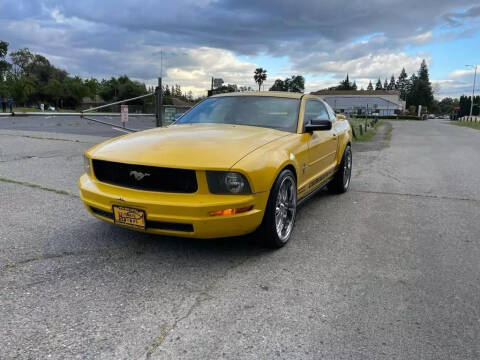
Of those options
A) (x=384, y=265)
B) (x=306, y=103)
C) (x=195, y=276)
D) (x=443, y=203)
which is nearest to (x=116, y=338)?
(x=195, y=276)

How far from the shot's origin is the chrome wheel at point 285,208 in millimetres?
A: 3812

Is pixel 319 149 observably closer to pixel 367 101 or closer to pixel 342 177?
pixel 342 177

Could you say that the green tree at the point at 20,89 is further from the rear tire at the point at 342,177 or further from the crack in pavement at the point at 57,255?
the crack in pavement at the point at 57,255

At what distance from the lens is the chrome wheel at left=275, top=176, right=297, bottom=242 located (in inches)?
150

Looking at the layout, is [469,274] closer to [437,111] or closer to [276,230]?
[276,230]

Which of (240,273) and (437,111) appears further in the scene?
(437,111)

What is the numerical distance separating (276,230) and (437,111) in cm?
18950

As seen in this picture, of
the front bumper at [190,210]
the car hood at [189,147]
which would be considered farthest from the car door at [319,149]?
the front bumper at [190,210]

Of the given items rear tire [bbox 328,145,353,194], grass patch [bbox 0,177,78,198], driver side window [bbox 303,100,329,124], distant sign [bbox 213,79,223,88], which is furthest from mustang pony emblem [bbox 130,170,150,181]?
distant sign [bbox 213,79,223,88]

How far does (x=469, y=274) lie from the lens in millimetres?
3445

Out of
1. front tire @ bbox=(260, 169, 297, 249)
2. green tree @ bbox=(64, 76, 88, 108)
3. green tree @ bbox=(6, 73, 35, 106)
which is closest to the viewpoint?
front tire @ bbox=(260, 169, 297, 249)

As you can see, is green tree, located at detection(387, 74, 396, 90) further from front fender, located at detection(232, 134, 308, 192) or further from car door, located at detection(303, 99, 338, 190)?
front fender, located at detection(232, 134, 308, 192)

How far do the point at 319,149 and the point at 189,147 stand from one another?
6.73ft

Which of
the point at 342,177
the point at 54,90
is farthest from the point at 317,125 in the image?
the point at 54,90
